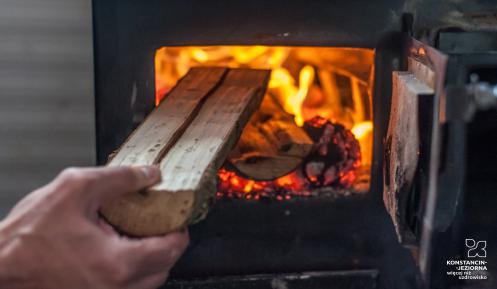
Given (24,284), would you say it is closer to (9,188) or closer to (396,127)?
(396,127)

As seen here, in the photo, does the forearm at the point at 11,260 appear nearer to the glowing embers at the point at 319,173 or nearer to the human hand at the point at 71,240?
the human hand at the point at 71,240

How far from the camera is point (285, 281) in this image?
166cm

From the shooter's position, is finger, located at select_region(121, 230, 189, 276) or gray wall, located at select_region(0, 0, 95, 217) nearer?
finger, located at select_region(121, 230, 189, 276)

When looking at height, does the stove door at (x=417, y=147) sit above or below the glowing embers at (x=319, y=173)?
above

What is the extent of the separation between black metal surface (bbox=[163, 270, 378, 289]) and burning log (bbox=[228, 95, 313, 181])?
0.26m

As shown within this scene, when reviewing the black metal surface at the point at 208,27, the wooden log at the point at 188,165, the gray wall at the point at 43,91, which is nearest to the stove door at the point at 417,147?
the black metal surface at the point at 208,27

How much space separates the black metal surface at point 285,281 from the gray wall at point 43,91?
0.52 m

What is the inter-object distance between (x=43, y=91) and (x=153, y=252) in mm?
1024

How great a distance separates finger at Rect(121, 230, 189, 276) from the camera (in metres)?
0.98

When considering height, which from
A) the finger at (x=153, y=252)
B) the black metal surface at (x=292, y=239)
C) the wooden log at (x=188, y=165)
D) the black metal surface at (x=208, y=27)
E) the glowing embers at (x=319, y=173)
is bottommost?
the black metal surface at (x=292, y=239)

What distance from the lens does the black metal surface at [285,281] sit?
165cm

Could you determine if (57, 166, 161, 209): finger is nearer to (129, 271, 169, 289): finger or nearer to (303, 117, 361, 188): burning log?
(129, 271, 169, 289): finger

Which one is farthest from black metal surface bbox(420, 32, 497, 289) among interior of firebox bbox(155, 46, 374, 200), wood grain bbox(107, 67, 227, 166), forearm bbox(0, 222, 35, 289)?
forearm bbox(0, 222, 35, 289)

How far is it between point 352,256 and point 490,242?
1.19 ft
